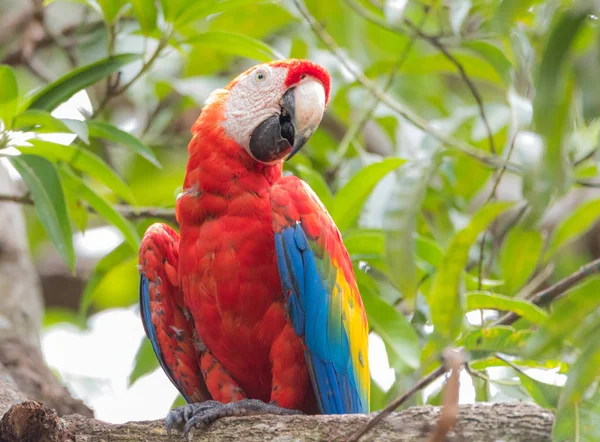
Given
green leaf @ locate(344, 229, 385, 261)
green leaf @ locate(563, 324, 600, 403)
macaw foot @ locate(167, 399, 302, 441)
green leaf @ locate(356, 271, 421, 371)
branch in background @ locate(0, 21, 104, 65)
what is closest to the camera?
green leaf @ locate(563, 324, 600, 403)

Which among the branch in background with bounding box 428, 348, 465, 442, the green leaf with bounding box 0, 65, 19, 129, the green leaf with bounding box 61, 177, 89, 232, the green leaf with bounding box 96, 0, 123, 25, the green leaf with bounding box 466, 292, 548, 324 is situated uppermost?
the green leaf with bounding box 96, 0, 123, 25

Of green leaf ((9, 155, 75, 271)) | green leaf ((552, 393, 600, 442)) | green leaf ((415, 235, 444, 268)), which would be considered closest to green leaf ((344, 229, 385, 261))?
green leaf ((415, 235, 444, 268))

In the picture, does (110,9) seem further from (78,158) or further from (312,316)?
(312,316)

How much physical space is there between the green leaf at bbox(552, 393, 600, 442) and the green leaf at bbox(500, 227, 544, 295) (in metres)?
1.10

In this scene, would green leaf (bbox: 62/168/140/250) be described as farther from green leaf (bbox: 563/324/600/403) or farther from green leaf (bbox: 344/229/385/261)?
green leaf (bbox: 563/324/600/403)

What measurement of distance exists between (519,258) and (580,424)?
47.3 inches

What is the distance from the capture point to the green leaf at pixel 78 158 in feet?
8.06

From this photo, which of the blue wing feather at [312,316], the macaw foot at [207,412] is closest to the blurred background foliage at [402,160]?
the blue wing feather at [312,316]

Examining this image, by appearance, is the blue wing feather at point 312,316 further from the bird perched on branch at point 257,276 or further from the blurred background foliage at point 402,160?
the blurred background foliage at point 402,160

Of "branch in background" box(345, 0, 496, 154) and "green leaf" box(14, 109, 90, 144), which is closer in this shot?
"green leaf" box(14, 109, 90, 144)

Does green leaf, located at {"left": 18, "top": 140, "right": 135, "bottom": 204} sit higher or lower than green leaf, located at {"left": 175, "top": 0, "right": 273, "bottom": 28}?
lower

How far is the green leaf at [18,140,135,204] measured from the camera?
246 centimetres

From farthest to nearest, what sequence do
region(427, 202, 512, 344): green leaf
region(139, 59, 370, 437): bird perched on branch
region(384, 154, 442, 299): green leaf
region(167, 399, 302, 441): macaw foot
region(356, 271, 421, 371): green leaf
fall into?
1. region(356, 271, 421, 371): green leaf
2. region(139, 59, 370, 437): bird perched on branch
3. region(167, 399, 302, 441): macaw foot
4. region(384, 154, 442, 299): green leaf
5. region(427, 202, 512, 344): green leaf

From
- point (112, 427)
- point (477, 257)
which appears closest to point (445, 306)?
point (112, 427)
